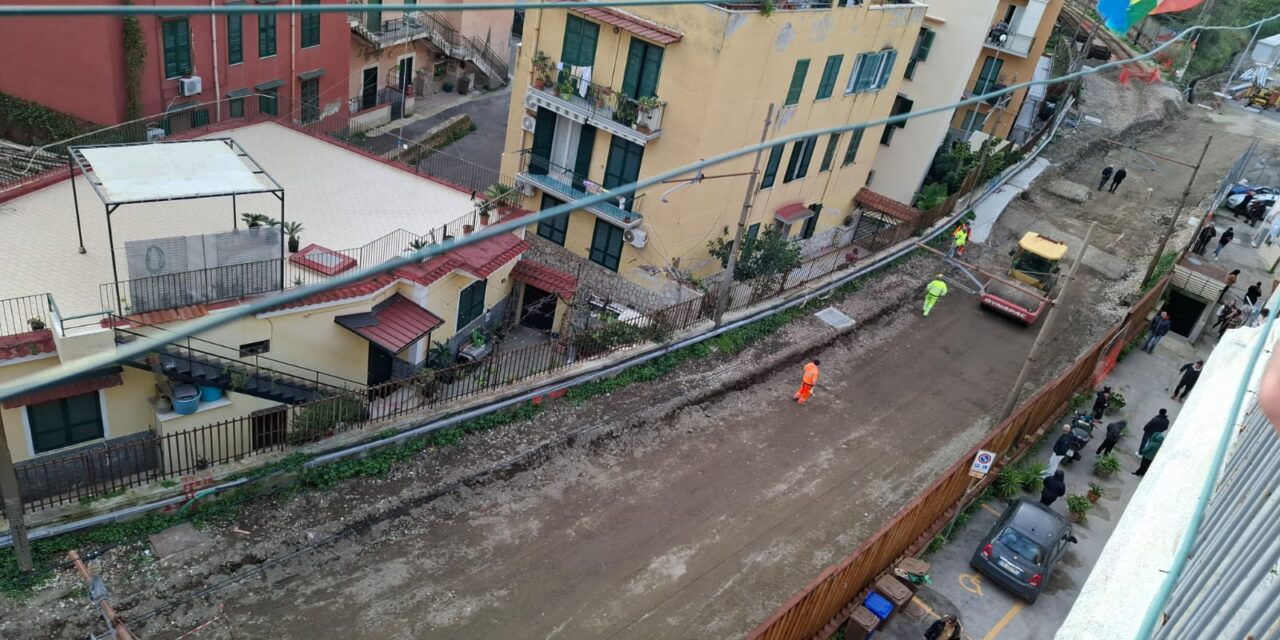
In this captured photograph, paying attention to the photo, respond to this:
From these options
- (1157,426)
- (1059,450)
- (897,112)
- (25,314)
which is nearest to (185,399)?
(25,314)

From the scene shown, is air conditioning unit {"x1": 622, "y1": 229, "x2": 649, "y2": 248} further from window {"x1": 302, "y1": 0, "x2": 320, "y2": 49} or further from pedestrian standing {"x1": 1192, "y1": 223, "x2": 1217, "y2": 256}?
pedestrian standing {"x1": 1192, "y1": 223, "x2": 1217, "y2": 256}

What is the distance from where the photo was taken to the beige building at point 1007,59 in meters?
41.6

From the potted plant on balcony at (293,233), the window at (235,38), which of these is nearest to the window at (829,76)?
the potted plant on balcony at (293,233)

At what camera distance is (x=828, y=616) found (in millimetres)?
15398

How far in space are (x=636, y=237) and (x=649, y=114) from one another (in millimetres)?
3918

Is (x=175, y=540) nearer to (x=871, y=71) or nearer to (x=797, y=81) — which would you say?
(x=797, y=81)

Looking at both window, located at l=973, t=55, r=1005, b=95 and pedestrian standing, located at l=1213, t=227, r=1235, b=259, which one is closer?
pedestrian standing, located at l=1213, t=227, r=1235, b=259

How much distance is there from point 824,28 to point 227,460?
20840mm

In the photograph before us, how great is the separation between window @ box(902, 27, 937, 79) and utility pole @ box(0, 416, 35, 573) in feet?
104

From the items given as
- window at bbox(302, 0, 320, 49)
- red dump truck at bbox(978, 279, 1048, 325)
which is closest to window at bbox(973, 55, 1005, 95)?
red dump truck at bbox(978, 279, 1048, 325)

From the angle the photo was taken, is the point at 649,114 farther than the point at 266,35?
No

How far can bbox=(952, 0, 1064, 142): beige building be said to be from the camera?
4159 cm

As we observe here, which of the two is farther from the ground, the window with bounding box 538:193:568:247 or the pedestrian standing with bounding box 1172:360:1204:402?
the pedestrian standing with bounding box 1172:360:1204:402

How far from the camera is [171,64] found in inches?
1057
